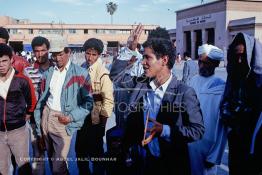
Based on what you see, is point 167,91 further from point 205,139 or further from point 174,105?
point 205,139

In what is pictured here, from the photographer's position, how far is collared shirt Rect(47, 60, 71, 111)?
373 cm

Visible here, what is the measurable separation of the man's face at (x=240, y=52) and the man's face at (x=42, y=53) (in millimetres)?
2536

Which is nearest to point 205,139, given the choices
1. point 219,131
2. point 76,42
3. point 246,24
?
point 219,131

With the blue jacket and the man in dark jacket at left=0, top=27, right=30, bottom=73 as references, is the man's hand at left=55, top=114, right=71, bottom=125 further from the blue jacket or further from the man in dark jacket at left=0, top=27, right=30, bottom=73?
the man in dark jacket at left=0, top=27, right=30, bottom=73

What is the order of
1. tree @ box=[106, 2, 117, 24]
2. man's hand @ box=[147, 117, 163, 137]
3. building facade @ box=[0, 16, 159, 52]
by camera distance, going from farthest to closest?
tree @ box=[106, 2, 117, 24] < building facade @ box=[0, 16, 159, 52] < man's hand @ box=[147, 117, 163, 137]

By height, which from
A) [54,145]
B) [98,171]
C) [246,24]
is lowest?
[98,171]

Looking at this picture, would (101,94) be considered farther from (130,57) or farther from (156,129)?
(156,129)

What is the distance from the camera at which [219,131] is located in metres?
3.44

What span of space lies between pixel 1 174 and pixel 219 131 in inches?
98.7

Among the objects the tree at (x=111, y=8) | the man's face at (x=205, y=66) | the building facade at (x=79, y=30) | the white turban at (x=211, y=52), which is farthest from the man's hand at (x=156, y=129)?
the tree at (x=111, y=8)

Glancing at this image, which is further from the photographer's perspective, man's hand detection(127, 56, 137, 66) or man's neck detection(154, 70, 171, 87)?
man's hand detection(127, 56, 137, 66)

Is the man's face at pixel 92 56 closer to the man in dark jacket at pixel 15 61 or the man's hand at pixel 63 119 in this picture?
the man in dark jacket at pixel 15 61

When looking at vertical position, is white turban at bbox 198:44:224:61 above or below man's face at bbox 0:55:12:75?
above

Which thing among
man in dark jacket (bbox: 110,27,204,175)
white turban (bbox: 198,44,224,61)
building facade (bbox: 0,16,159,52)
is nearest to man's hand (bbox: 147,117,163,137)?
man in dark jacket (bbox: 110,27,204,175)
